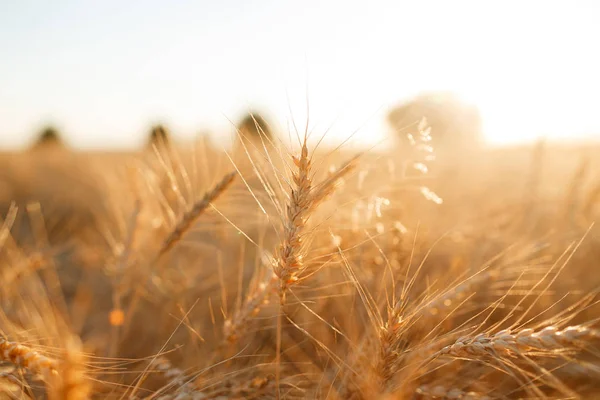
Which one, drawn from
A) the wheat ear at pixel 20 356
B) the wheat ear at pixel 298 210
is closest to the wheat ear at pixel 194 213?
the wheat ear at pixel 298 210

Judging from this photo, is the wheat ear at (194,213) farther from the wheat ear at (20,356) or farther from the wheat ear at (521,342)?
the wheat ear at (521,342)

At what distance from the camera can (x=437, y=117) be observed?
2.12 meters

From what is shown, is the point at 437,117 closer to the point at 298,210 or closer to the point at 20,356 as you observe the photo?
the point at 298,210

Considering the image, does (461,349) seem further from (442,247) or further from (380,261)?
(442,247)

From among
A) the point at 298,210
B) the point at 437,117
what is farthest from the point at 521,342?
the point at 437,117

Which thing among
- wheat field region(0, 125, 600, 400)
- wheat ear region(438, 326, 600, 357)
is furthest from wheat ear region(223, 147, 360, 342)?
wheat ear region(438, 326, 600, 357)

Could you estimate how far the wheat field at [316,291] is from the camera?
0.85 m

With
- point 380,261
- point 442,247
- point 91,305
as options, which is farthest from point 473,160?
point 91,305

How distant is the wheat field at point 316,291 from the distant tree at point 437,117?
4.0 inches

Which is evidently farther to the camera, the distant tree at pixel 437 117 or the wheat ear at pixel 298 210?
the distant tree at pixel 437 117

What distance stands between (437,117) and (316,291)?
1.10m

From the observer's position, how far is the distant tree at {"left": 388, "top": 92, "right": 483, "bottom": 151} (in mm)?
1196

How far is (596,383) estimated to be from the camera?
4.20 ft

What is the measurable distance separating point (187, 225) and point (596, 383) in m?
1.37
